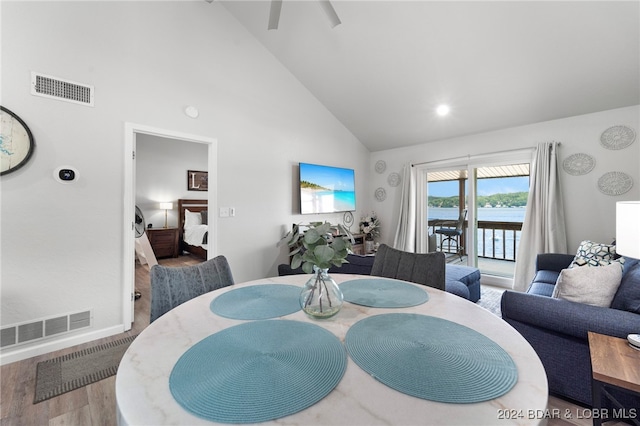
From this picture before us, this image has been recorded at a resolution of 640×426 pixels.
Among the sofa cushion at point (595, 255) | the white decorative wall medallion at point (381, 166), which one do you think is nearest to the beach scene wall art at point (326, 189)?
the white decorative wall medallion at point (381, 166)

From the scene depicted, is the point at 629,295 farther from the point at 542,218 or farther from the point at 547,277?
the point at 542,218

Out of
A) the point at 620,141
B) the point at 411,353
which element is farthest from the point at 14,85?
the point at 620,141

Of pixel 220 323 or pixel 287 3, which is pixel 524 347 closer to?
pixel 220 323

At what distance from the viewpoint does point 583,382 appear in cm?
146

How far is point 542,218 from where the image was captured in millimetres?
3354

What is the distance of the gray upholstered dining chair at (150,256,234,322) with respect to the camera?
1339 mm

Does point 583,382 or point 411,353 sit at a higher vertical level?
point 411,353

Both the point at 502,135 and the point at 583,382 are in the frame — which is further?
the point at 502,135

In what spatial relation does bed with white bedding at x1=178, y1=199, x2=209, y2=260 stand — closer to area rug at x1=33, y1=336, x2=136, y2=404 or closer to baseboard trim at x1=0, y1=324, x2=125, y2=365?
baseboard trim at x1=0, y1=324, x2=125, y2=365

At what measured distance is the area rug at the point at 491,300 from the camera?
292 centimetres

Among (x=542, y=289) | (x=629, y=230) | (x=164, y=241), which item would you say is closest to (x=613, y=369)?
(x=629, y=230)

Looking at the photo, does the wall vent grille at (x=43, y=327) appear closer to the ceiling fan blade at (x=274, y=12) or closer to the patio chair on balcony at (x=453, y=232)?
the ceiling fan blade at (x=274, y=12)

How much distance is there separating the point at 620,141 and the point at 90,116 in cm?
533

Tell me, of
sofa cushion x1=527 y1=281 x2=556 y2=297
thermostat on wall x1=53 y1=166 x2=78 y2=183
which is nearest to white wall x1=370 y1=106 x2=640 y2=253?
sofa cushion x1=527 y1=281 x2=556 y2=297
